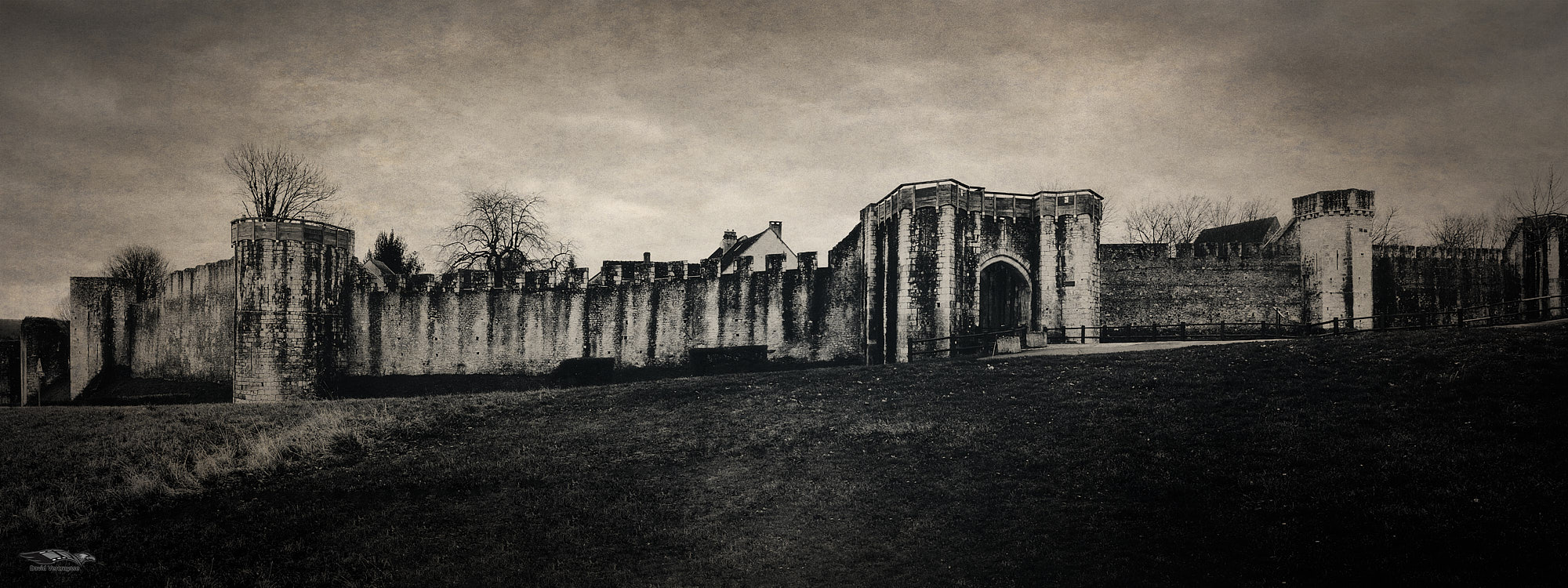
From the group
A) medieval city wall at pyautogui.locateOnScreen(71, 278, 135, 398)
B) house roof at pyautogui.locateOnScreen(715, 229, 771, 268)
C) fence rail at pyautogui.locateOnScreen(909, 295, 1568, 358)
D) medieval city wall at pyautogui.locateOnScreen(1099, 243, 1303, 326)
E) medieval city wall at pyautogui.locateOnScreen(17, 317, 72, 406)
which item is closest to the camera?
fence rail at pyautogui.locateOnScreen(909, 295, 1568, 358)

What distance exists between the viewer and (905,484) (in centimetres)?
1141

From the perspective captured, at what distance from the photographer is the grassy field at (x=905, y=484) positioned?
8906 mm

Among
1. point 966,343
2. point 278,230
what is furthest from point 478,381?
point 966,343

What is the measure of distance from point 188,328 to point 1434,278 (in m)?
44.9

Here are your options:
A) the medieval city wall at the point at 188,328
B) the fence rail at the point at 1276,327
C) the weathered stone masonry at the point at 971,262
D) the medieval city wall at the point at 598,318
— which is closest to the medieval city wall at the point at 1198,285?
the fence rail at the point at 1276,327

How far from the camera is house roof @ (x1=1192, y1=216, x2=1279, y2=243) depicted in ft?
120

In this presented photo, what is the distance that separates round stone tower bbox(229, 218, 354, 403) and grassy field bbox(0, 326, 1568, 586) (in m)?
5.65

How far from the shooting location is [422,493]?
1247 cm

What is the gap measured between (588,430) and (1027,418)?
7671 mm

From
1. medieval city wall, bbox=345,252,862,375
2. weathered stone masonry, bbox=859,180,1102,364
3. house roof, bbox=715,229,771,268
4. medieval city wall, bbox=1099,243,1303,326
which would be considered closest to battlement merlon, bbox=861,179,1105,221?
weathered stone masonry, bbox=859,180,1102,364

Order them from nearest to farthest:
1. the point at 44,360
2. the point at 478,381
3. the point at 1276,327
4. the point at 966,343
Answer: the point at 966,343 → the point at 478,381 → the point at 1276,327 → the point at 44,360

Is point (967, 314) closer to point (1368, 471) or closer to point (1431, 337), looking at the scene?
point (1431, 337)

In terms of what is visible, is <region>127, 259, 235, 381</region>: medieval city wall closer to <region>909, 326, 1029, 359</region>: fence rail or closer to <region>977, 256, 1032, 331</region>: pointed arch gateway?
<region>909, 326, 1029, 359</region>: fence rail

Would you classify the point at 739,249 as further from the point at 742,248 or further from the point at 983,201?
the point at 983,201
